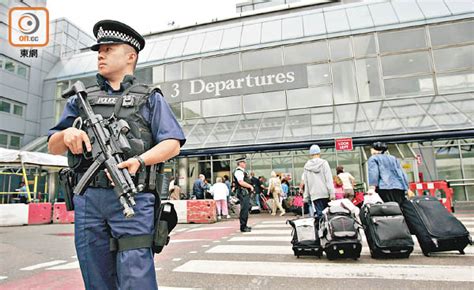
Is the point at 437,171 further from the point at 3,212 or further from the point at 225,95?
the point at 3,212

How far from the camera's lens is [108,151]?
167 cm

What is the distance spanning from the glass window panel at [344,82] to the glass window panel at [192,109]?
7302 millimetres

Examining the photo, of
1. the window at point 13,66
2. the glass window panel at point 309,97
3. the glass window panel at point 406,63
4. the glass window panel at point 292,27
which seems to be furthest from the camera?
the window at point 13,66

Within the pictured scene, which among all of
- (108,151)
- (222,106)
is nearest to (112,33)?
(108,151)

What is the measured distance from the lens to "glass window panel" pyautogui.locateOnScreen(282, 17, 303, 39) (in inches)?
657

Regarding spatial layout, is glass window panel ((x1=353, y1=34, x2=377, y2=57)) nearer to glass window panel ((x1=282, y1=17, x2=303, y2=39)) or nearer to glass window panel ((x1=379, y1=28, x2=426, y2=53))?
glass window panel ((x1=379, y1=28, x2=426, y2=53))

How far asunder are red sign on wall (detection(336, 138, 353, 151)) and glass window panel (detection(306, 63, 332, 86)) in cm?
464

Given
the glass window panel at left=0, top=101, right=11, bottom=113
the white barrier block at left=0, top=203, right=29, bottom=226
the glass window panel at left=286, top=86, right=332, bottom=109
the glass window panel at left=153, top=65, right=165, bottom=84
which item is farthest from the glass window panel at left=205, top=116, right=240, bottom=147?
the glass window panel at left=0, top=101, right=11, bottom=113

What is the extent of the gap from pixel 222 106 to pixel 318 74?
210 inches

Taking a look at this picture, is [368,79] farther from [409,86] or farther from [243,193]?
[243,193]

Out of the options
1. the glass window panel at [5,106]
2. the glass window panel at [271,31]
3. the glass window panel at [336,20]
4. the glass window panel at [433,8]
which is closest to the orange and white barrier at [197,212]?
the glass window panel at [271,31]

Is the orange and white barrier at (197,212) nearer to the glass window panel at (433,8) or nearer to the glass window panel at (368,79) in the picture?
the glass window panel at (368,79)

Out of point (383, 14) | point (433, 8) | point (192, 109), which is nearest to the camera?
point (433, 8)

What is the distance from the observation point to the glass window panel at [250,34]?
17.2 metres
